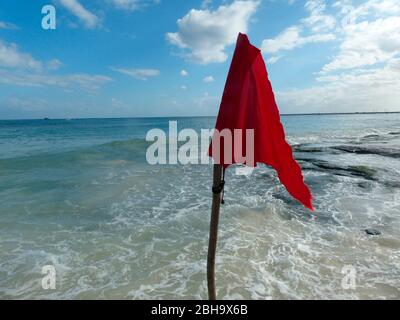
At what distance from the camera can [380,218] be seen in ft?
29.6

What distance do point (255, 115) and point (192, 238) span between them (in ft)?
22.1

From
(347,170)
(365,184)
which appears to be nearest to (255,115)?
(365,184)

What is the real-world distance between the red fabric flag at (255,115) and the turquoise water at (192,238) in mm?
4384

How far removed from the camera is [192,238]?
806 centimetres

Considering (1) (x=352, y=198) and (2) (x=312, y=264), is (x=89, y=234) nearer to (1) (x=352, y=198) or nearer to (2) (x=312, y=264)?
(2) (x=312, y=264)

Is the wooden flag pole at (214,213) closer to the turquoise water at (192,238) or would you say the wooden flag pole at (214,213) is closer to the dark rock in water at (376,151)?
the turquoise water at (192,238)

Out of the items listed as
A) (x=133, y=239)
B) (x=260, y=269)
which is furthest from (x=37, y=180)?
(x=260, y=269)

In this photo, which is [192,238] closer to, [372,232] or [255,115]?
[372,232]

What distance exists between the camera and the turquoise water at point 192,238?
5789mm

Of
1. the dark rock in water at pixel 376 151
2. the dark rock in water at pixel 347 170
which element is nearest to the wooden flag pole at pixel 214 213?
the dark rock in water at pixel 347 170

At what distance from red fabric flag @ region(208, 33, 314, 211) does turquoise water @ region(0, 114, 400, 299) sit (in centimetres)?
438

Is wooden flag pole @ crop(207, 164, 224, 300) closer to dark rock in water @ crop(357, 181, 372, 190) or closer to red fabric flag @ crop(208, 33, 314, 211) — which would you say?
red fabric flag @ crop(208, 33, 314, 211)

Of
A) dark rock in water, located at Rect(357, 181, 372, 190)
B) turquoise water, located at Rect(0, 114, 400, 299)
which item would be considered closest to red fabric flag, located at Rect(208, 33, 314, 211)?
turquoise water, located at Rect(0, 114, 400, 299)
